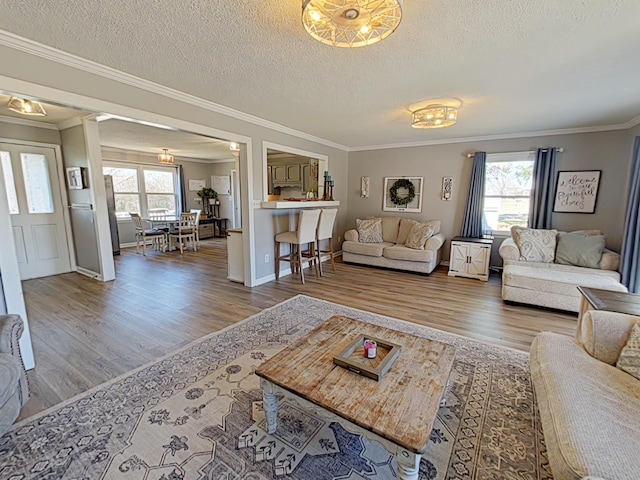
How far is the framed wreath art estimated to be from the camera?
5723 mm

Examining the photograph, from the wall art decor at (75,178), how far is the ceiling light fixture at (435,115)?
5.03 metres

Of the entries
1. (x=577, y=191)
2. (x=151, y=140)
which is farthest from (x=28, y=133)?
(x=577, y=191)

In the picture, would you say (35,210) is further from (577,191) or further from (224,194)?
(577,191)

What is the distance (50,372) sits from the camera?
7.09 feet

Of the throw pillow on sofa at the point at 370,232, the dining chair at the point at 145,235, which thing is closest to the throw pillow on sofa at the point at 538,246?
the throw pillow on sofa at the point at 370,232

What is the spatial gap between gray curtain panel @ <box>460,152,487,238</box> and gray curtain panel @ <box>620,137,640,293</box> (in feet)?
6.01

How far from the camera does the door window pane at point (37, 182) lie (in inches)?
174

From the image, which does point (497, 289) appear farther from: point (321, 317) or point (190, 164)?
point (190, 164)

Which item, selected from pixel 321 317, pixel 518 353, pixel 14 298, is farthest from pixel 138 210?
pixel 518 353

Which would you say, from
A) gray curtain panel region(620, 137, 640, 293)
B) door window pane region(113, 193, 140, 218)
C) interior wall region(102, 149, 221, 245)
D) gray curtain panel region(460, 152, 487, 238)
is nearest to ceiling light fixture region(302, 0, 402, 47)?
gray curtain panel region(620, 137, 640, 293)

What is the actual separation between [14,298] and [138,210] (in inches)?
239

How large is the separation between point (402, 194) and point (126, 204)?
22.6 feet

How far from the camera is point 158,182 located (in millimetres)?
7875

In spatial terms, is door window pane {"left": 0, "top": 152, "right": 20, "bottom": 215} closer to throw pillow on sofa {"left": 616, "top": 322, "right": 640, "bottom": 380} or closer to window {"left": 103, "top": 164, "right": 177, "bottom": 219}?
window {"left": 103, "top": 164, "right": 177, "bottom": 219}
